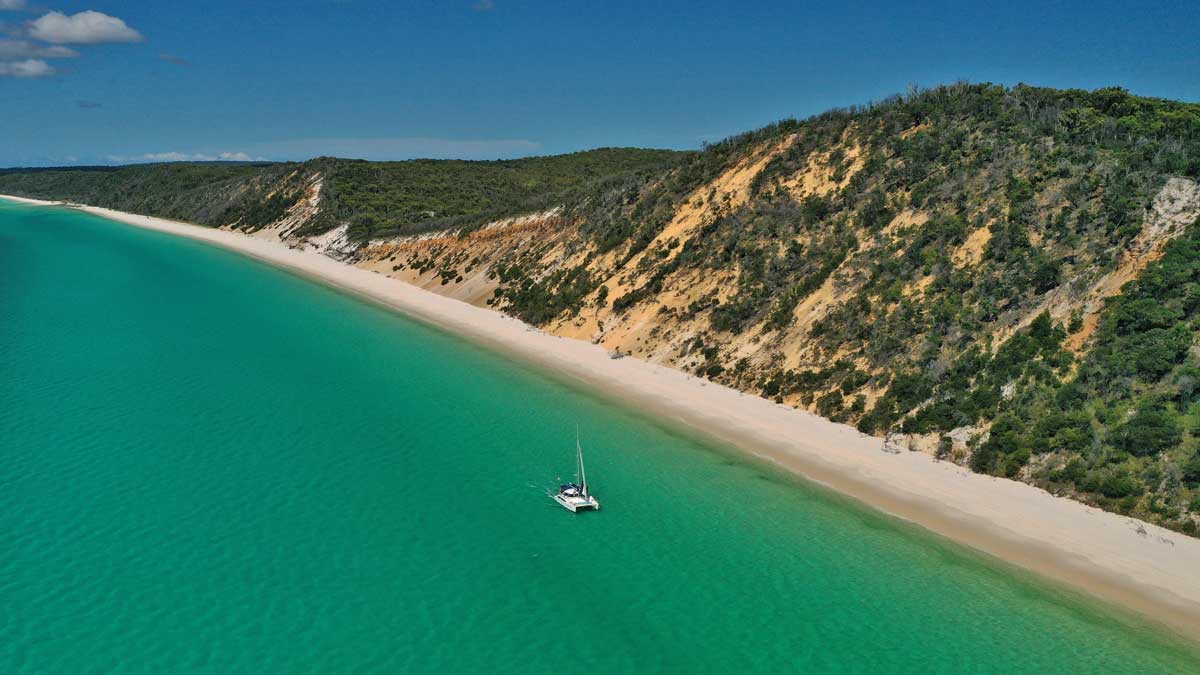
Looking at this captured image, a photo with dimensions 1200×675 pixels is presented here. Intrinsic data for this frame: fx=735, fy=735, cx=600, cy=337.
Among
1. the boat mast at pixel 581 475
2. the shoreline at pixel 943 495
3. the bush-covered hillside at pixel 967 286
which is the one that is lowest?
the boat mast at pixel 581 475

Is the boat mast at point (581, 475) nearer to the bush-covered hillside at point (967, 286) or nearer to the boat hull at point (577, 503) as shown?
the boat hull at point (577, 503)

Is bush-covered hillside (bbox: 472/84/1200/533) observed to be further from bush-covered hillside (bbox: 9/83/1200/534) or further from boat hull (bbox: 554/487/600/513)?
boat hull (bbox: 554/487/600/513)

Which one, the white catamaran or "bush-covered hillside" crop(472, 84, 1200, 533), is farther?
"bush-covered hillside" crop(472, 84, 1200, 533)

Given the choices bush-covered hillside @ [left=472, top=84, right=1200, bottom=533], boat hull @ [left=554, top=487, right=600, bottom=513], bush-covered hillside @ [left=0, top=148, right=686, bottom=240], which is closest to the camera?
boat hull @ [left=554, top=487, right=600, bottom=513]

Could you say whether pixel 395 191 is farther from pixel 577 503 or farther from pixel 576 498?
pixel 577 503

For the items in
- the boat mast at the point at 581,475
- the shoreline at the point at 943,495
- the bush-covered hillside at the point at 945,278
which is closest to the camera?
the shoreline at the point at 943,495

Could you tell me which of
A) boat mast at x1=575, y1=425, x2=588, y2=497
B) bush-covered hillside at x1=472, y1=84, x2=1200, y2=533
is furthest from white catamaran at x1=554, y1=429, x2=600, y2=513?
bush-covered hillside at x1=472, y1=84, x2=1200, y2=533

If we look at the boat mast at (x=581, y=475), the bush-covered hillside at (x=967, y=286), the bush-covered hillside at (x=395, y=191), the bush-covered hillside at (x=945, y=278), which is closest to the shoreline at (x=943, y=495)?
the bush-covered hillside at (x=945, y=278)

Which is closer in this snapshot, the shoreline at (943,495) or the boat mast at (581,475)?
the shoreline at (943,495)

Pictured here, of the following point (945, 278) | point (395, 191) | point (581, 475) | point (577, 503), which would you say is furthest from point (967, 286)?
point (395, 191)
